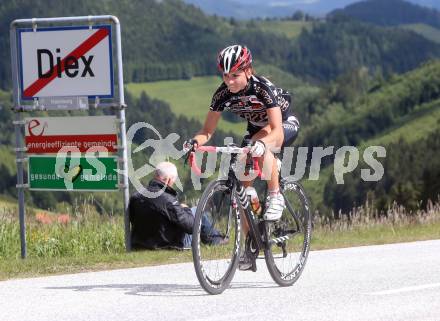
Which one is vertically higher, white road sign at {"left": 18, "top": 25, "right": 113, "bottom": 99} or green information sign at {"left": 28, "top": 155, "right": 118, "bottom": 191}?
white road sign at {"left": 18, "top": 25, "right": 113, "bottom": 99}

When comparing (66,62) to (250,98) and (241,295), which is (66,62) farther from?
(241,295)

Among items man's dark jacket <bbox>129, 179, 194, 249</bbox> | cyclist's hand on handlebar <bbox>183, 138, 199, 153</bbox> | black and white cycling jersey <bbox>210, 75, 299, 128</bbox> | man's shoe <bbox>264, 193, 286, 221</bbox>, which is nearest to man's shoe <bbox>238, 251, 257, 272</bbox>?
man's shoe <bbox>264, 193, 286, 221</bbox>

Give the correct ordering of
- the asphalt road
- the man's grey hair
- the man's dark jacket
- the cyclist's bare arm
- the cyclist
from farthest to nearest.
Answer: the man's grey hair → the man's dark jacket → the cyclist's bare arm → the cyclist → the asphalt road

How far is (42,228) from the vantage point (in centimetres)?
1309

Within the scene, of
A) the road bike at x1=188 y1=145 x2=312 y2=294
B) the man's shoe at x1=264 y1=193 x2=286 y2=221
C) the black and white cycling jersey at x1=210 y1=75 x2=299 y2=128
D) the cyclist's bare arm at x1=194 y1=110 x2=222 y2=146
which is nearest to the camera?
the road bike at x1=188 y1=145 x2=312 y2=294

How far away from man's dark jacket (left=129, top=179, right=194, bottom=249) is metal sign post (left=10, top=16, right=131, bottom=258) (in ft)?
0.55

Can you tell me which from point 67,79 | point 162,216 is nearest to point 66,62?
point 67,79

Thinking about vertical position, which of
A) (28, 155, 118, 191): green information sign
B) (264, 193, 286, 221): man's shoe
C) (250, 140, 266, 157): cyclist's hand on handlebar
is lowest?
(28, 155, 118, 191): green information sign

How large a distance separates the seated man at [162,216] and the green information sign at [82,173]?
0.43 metres

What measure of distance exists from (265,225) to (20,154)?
505 cm

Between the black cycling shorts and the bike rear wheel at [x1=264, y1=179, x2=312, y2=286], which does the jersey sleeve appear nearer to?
the black cycling shorts

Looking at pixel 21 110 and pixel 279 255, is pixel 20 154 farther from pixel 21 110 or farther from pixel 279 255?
pixel 279 255

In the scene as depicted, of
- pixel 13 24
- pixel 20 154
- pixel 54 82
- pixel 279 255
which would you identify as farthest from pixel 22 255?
pixel 279 255

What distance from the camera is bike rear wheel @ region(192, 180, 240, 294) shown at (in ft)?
22.3
